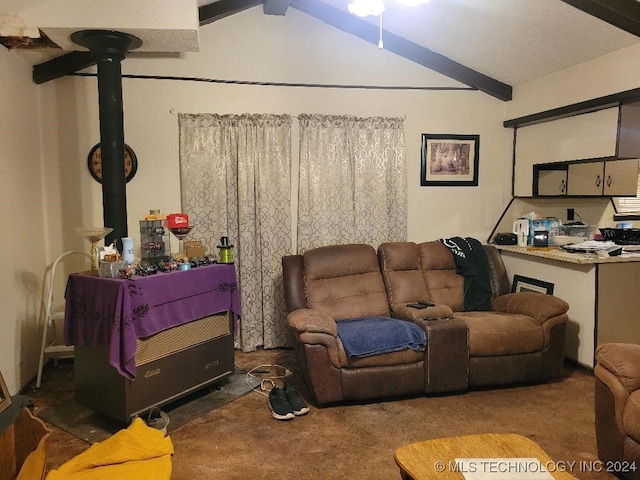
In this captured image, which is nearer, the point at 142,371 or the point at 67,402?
the point at 142,371

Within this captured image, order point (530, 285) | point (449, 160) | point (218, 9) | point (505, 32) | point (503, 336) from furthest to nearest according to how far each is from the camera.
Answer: point (449, 160) < point (530, 285) < point (218, 9) < point (505, 32) < point (503, 336)

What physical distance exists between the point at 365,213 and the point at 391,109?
1037mm

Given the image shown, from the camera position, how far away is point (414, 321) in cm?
332

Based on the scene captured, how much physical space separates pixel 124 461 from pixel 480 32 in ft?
12.7

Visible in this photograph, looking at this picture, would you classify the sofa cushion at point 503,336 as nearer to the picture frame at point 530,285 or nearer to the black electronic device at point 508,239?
the picture frame at point 530,285

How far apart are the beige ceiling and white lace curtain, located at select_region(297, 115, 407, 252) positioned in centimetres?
82

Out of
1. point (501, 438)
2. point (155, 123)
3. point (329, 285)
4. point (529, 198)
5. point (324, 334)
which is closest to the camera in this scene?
point (501, 438)

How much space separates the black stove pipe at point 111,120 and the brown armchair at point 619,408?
2953 millimetres

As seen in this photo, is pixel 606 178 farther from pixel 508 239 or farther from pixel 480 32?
A: pixel 480 32

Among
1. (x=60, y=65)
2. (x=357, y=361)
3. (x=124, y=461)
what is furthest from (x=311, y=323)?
(x=60, y=65)

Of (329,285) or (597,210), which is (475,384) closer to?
(329,285)

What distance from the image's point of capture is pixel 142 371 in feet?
8.95

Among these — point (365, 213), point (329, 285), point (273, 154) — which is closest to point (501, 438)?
point (329, 285)

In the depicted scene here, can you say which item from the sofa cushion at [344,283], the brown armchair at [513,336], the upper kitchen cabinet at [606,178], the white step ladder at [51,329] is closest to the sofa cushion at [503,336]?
the brown armchair at [513,336]
